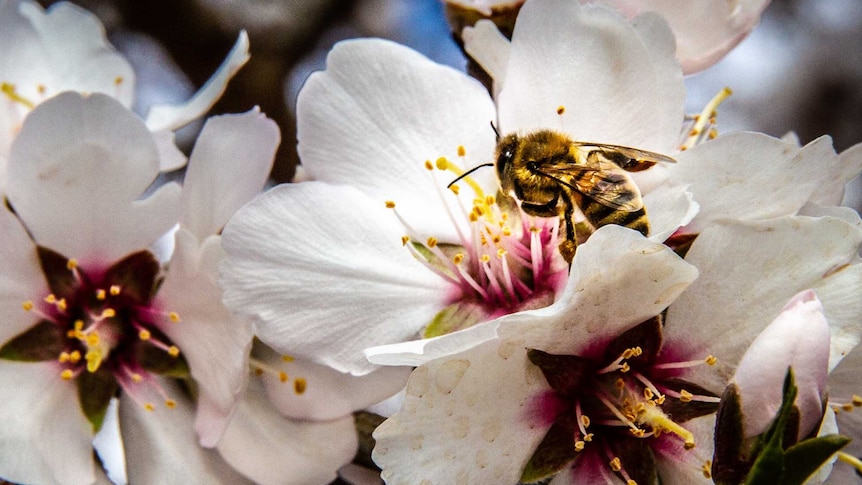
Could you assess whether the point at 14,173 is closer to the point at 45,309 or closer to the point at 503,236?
the point at 45,309

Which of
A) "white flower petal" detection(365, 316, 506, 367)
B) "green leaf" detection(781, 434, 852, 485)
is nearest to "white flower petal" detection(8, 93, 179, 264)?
"white flower petal" detection(365, 316, 506, 367)

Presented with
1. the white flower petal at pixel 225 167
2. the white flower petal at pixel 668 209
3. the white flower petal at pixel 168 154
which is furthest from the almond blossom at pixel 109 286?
the white flower petal at pixel 668 209

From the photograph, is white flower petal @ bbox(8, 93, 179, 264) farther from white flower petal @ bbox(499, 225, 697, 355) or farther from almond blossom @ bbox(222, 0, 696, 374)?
white flower petal @ bbox(499, 225, 697, 355)

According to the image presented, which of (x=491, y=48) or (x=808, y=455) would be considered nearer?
(x=808, y=455)

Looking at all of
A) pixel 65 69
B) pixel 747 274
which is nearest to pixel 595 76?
pixel 747 274

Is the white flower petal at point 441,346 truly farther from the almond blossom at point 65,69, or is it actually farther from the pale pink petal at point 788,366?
the almond blossom at point 65,69

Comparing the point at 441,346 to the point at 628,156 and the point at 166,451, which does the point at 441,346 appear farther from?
the point at 166,451
